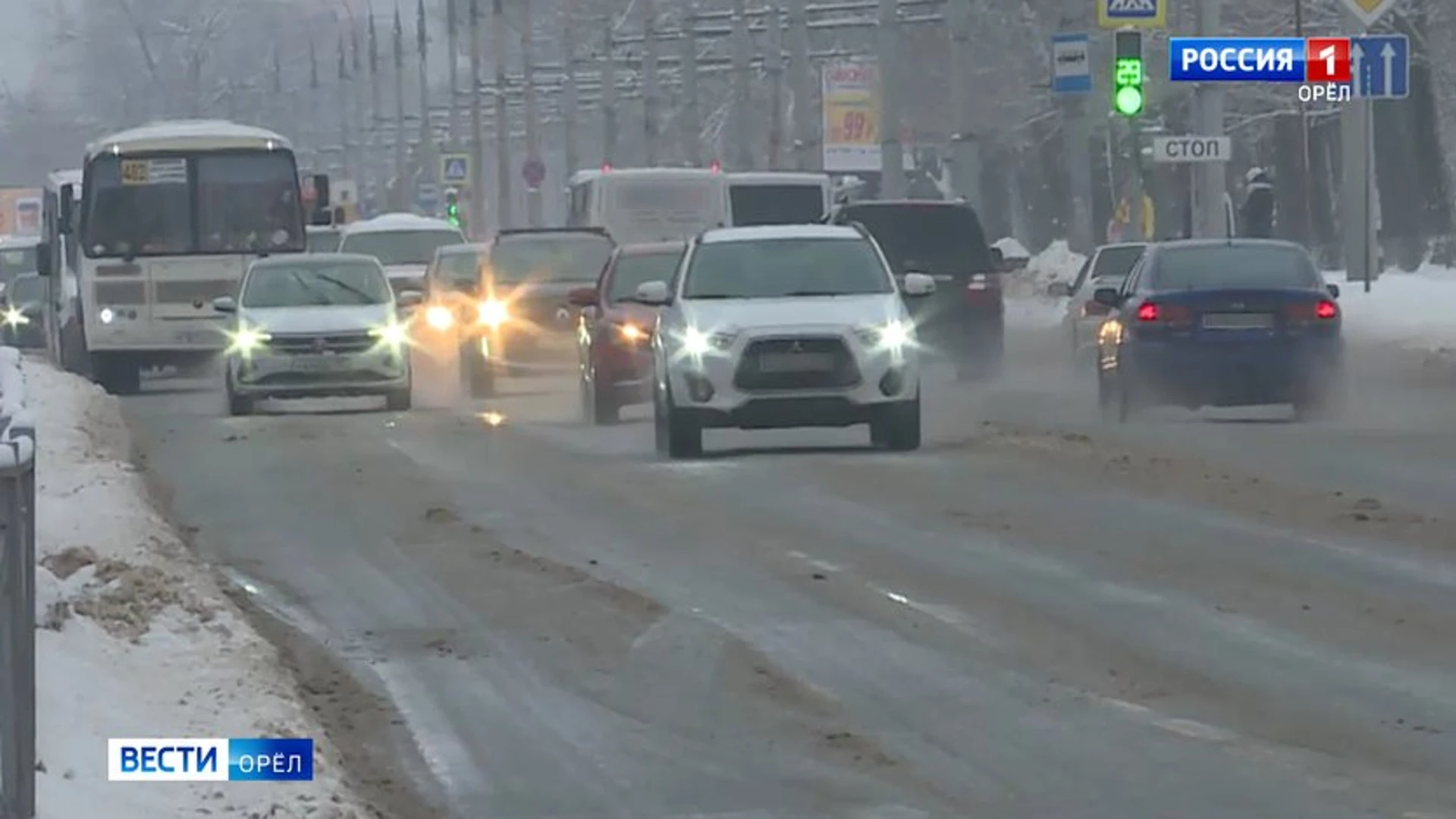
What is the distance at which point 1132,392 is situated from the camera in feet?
87.4

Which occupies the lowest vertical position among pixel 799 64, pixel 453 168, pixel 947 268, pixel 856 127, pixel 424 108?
pixel 947 268

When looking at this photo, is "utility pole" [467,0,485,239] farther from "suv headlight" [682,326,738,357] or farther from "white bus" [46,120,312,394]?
"suv headlight" [682,326,738,357]

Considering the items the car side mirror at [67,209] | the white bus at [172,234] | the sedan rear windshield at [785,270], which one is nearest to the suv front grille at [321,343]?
the white bus at [172,234]

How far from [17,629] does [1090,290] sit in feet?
98.7

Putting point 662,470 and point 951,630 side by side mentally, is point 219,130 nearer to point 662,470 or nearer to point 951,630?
point 662,470

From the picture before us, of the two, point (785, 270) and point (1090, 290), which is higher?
point (785, 270)

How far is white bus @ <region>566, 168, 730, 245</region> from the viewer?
4469 centimetres

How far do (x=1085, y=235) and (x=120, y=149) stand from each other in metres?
31.5

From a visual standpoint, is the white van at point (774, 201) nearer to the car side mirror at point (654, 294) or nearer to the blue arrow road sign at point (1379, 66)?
the blue arrow road sign at point (1379, 66)

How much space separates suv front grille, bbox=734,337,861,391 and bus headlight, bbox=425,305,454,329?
17.7 meters

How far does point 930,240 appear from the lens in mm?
35844

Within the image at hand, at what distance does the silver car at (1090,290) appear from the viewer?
3659 centimetres

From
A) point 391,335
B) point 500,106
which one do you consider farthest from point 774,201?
point 500,106

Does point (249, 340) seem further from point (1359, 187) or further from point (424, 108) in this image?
point (424, 108)
